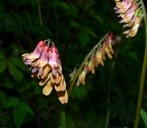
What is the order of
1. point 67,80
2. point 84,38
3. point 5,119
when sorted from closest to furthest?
point 5,119, point 67,80, point 84,38

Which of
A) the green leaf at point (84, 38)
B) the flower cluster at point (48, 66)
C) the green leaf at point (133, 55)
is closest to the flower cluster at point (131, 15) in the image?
the flower cluster at point (48, 66)

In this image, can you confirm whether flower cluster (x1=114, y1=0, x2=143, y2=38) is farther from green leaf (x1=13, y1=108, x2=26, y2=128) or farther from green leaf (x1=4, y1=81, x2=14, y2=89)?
green leaf (x1=4, y1=81, x2=14, y2=89)

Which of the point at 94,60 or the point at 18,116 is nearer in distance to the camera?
the point at 94,60

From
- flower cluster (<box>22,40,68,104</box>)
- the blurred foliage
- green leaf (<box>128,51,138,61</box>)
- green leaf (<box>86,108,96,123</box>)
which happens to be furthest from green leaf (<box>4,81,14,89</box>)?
flower cluster (<box>22,40,68,104</box>)

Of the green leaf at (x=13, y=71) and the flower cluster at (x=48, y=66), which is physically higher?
the flower cluster at (x=48, y=66)

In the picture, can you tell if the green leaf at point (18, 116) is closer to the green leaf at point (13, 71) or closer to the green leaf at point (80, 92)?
the green leaf at point (13, 71)

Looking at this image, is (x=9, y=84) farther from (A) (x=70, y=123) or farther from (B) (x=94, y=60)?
(B) (x=94, y=60)

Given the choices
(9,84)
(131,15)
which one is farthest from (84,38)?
(131,15)

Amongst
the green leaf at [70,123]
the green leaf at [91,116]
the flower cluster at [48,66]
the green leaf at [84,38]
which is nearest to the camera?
the flower cluster at [48,66]
